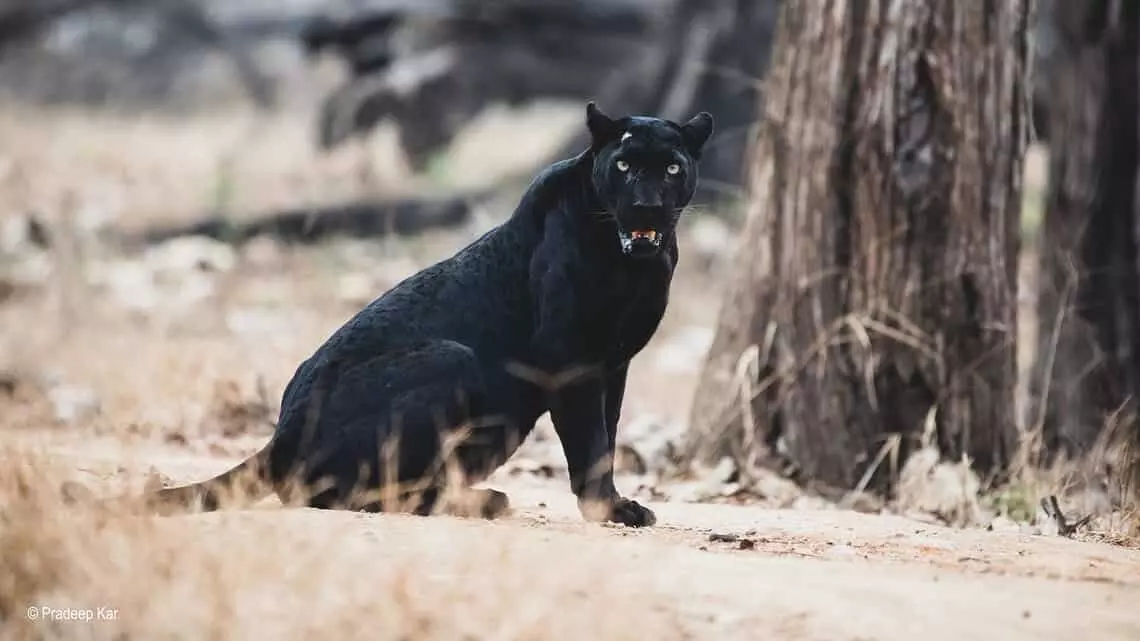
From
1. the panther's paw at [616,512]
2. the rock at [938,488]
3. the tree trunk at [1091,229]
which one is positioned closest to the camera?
the panther's paw at [616,512]

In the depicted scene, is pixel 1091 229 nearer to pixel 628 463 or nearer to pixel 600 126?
pixel 628 463

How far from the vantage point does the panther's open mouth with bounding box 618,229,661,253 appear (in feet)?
16.1

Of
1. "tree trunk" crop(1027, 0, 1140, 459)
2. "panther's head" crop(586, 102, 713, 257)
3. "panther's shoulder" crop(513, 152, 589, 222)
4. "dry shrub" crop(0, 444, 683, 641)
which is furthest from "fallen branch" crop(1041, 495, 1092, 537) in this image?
"tree trunk" crop(1027, 0, 1140, 459)

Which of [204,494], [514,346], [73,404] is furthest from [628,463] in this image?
[204,494]

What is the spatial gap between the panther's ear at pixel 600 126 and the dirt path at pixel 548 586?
1.22 m

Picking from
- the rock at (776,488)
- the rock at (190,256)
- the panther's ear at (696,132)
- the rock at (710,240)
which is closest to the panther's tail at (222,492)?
the panther's ear at (696,132)

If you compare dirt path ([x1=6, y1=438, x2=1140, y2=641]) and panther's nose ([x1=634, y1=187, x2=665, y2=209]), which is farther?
panther's nose ([x1=634, y1=187, x2=665, y2=209])

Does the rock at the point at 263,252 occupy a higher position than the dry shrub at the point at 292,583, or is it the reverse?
the dry shrub at the point at 292,583

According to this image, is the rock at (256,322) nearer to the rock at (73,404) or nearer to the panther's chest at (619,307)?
the rock at (73,404)

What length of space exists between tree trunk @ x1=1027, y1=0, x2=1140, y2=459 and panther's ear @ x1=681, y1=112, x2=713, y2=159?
3655mm

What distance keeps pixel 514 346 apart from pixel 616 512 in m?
0.59

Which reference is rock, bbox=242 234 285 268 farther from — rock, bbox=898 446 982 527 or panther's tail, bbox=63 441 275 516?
panther's tail, bbox=63 441 275 516

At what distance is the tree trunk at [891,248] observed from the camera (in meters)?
6.64

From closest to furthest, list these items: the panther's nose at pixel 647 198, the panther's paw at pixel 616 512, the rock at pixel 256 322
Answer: the panther's nose at pixel 647 198
the panther's paw at pixel 616 512
the rock at pixel 256 322
